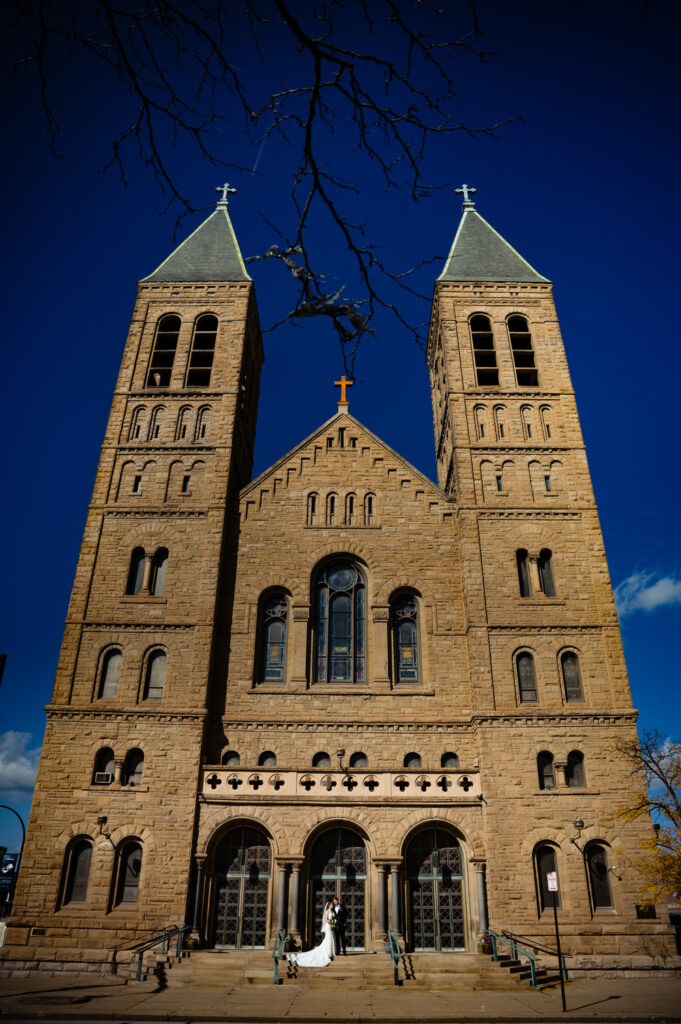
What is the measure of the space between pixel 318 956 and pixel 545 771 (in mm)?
7835

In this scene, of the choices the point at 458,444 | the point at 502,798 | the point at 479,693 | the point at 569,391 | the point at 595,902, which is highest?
the point at 569,391

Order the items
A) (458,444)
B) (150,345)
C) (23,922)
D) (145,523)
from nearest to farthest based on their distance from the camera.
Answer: (23,922) → (145,523) → (458,444) → (150,345)

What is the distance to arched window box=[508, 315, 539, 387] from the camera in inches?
1079

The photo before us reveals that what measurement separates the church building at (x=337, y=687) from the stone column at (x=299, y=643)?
9 cm

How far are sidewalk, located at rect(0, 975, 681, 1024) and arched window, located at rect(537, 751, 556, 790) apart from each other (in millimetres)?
4650

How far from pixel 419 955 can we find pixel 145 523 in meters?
15.0

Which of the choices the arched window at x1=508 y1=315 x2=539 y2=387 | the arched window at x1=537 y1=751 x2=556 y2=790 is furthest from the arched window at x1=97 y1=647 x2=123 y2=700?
the arched window at x1=508 y1=315 x2=539 y2=387

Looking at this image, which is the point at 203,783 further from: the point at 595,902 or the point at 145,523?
the point at 595,902

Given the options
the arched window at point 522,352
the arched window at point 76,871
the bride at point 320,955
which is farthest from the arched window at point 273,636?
the arched window at point 522,352

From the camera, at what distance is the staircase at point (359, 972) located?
1480cm

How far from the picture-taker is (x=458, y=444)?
81.4 feet

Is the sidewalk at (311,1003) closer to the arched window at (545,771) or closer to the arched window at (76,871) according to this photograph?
the arched window at (76,871)

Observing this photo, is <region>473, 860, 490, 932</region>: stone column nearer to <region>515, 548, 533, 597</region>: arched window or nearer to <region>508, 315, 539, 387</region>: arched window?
<region>515, 548, 533, 597</region>: arched window

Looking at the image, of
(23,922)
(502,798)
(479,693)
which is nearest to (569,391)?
(479,693)
